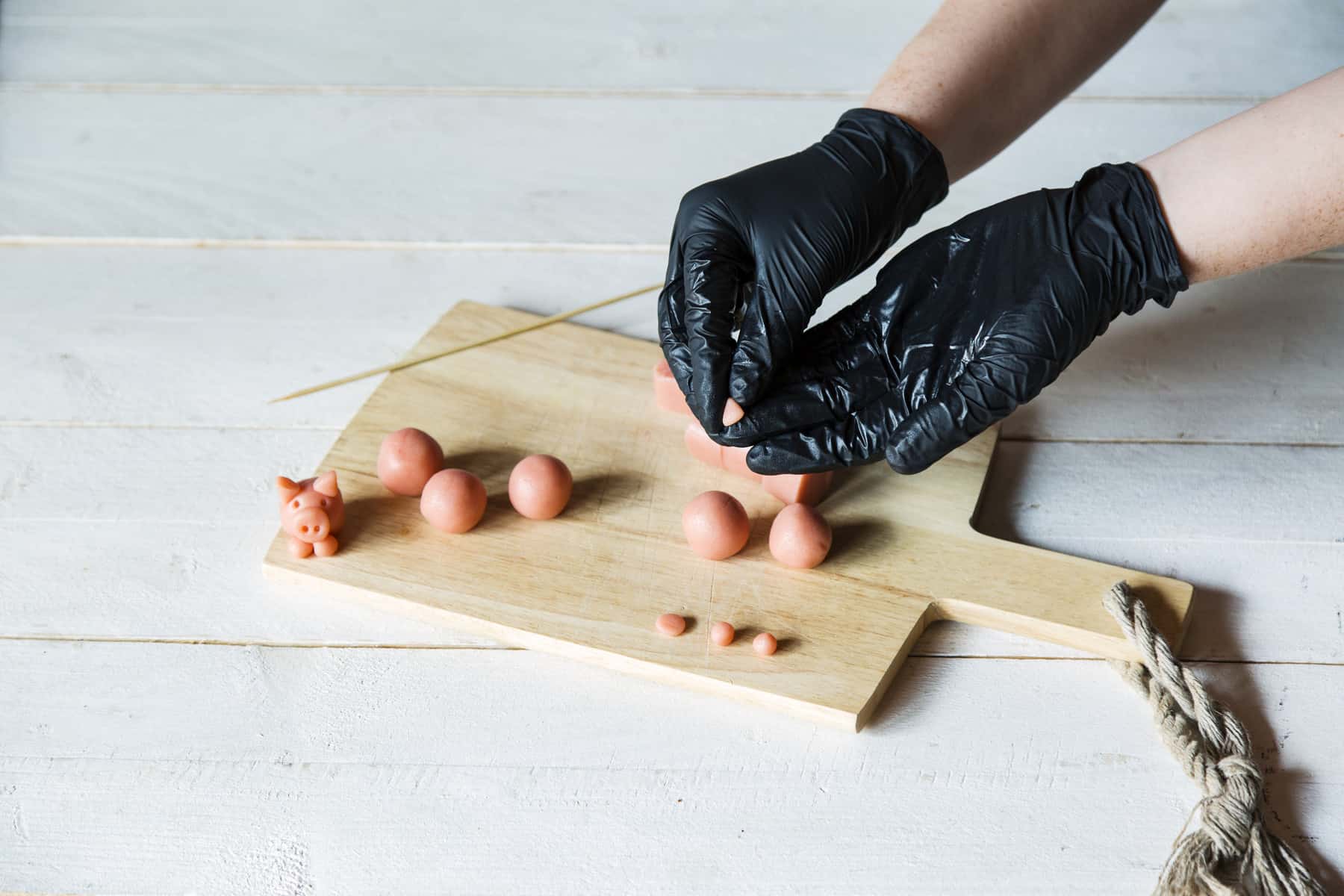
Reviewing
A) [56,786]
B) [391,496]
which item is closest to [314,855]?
[56,786]

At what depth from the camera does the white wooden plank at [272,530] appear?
1339mm

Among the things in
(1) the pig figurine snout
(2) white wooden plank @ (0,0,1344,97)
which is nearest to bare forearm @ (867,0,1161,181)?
(2) white wooden plank @ (0,0,1344,97)

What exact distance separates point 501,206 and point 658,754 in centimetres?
116

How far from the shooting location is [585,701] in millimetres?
1260

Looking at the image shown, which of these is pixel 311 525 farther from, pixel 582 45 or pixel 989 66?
pixel 582 45

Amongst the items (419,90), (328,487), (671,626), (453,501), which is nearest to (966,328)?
(671,626)

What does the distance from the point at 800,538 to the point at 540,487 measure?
0.31 m

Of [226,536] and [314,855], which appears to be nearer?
[314,855]

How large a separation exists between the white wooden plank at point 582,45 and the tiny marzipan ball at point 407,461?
118 cm

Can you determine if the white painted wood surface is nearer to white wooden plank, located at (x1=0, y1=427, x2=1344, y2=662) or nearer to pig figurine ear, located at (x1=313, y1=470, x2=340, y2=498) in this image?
white wooden plank, located at (x1=0, y1=427, x2=1344, y2=662)

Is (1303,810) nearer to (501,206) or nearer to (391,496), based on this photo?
(391,496)

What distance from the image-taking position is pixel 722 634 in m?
1.25

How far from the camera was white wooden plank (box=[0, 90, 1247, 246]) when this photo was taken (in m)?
2.01

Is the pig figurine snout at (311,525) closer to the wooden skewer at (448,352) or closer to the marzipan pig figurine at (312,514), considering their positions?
the marzipan pig figurine at (312,514)
